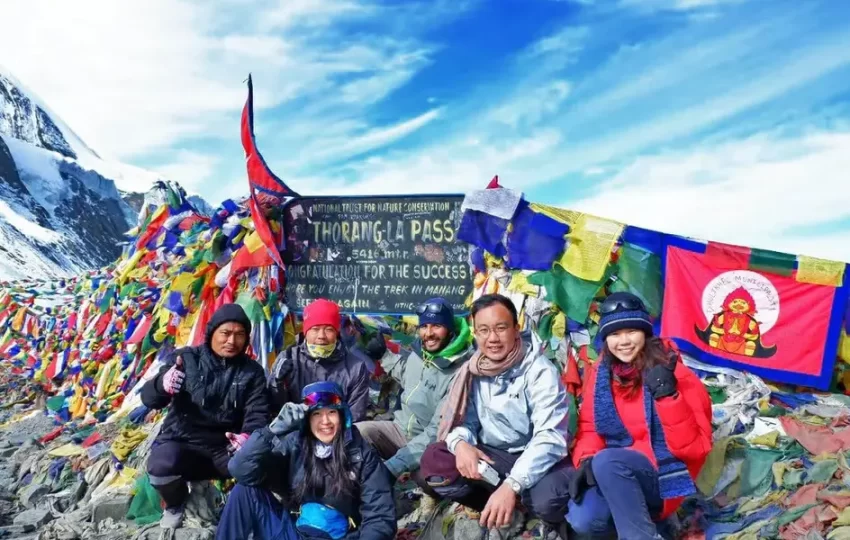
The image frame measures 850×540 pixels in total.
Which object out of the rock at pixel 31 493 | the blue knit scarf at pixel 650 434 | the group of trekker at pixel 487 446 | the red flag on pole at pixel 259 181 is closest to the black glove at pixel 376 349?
the red flag on pole at pixel 259 181

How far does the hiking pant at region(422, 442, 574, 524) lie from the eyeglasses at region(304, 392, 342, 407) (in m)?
0.61

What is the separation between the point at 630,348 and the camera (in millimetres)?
3367

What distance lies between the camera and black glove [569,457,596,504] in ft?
10.4

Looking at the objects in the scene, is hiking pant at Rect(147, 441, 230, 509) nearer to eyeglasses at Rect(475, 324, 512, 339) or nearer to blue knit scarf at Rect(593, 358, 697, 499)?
eyeglasses at Rect(475, 324, 512, 339)

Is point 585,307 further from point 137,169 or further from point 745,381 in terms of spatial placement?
point 137,169

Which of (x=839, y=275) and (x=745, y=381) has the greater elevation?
(x=839, y=275)

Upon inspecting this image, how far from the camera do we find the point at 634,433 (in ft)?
11.0

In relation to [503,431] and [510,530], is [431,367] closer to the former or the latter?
[503,431]

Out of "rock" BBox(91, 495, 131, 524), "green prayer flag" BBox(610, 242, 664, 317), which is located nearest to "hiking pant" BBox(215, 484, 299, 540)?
"rock" BBox(91, 495, 131, 524)

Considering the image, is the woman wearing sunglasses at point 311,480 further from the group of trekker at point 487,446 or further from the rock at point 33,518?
the rock at point 33,518

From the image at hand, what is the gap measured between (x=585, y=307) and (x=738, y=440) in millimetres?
1455

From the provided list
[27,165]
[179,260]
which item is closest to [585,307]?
[179,260]

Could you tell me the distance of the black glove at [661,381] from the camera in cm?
317

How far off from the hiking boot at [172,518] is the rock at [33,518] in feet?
4.06
